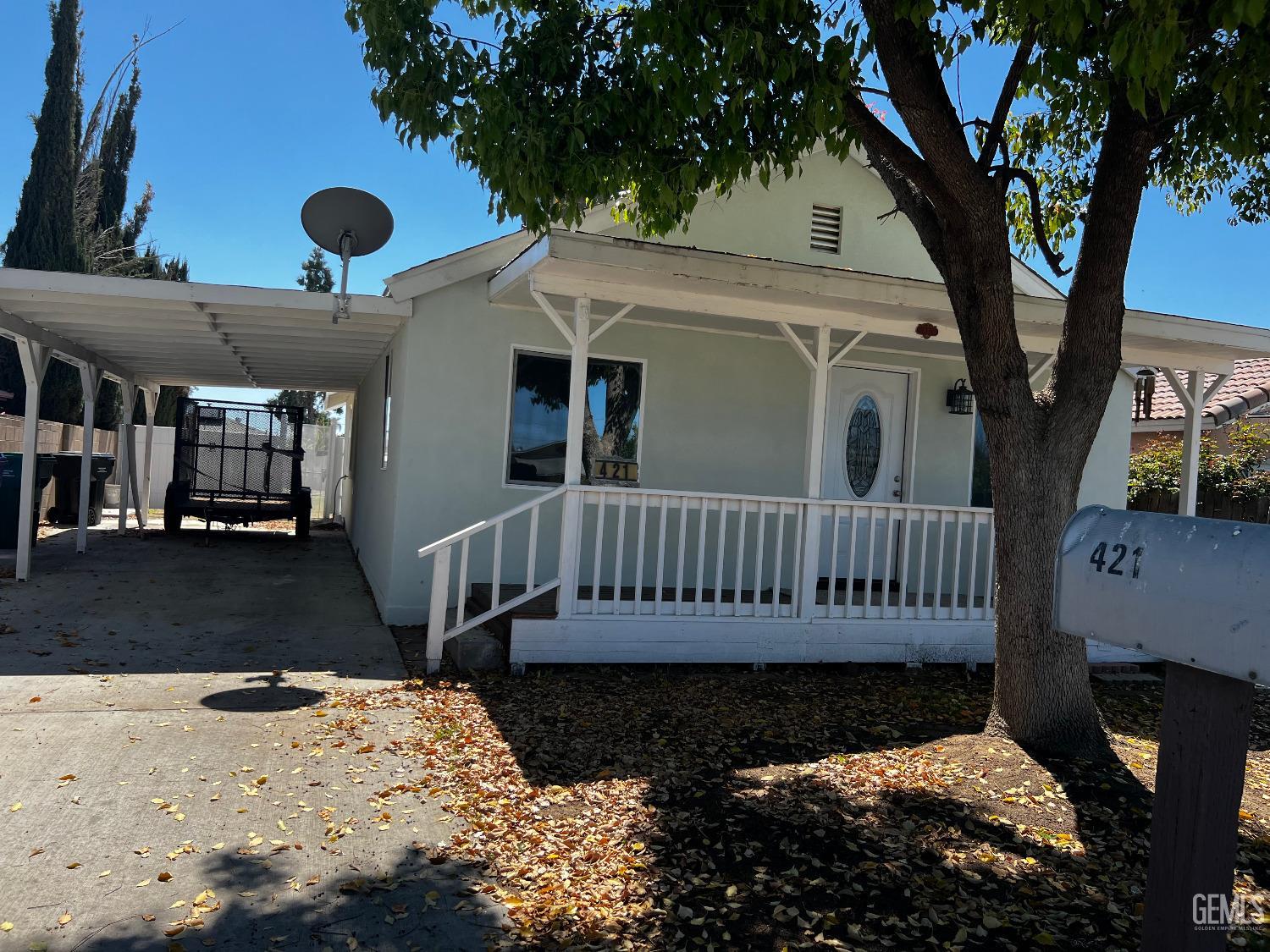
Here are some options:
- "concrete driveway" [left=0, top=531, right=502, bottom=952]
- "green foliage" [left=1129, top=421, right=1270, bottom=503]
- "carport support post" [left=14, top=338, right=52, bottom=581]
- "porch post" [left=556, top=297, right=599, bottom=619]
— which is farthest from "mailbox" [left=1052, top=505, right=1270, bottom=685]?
"green foliage" [left=1129, top=421, right=1270, bottom=503]

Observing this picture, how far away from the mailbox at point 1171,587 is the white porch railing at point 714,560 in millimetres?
3807

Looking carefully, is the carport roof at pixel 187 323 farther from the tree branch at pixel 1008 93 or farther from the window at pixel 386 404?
the tree branch at pixel 1008 93

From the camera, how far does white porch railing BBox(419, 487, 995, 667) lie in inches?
261

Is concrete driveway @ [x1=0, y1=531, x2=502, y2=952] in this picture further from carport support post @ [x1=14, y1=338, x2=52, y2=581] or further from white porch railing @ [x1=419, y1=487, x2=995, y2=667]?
carport support post @ [x1=14, y1=338, x2=52, y2=581]

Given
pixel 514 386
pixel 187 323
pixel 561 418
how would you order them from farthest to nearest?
pixel 187 323 → pixel 561 418 → pixel 514 386

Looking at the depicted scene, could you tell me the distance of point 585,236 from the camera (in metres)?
5.97

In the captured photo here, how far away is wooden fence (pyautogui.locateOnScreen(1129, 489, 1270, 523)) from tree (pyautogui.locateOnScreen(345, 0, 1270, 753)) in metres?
7.06

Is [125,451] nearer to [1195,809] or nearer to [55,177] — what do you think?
[55,177]

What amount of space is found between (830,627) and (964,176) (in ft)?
12.1

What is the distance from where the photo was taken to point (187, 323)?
930cm

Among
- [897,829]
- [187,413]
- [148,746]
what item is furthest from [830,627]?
[187,413]

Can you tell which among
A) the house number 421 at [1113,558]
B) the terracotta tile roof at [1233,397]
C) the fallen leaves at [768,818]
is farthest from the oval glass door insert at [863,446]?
the house number 421 at [1113,558]

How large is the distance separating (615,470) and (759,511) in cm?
187

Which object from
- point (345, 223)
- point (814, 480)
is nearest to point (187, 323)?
point (345, 223)
